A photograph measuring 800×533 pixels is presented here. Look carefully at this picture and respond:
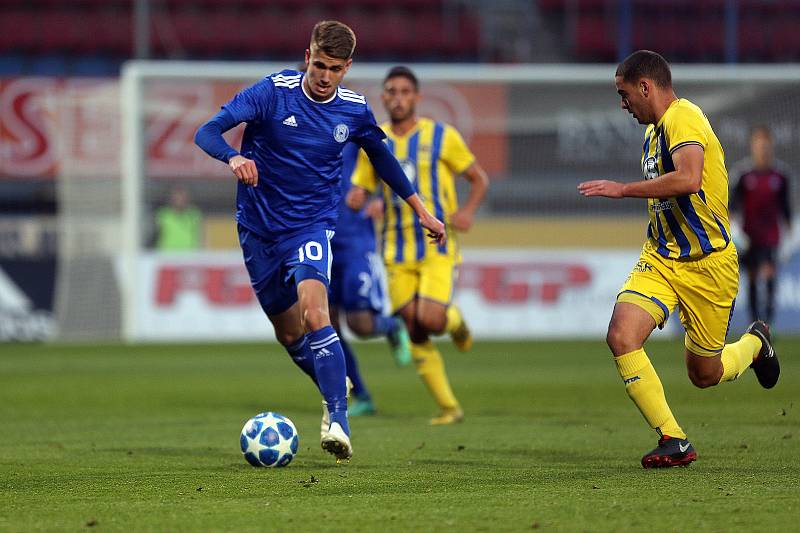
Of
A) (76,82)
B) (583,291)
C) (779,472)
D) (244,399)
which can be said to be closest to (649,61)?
(779,472)

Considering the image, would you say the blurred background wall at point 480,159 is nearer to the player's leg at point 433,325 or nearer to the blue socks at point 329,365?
the player's leg at point 433,325

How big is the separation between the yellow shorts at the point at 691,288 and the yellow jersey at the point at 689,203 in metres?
0.05

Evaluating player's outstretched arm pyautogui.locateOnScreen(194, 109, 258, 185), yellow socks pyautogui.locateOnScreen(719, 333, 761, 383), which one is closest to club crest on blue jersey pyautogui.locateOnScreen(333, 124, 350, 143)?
player's outstretched arm pyautogui.locateOnScreen(194, 109, 258, 185)

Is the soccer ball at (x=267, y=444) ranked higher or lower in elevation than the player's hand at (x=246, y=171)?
lower

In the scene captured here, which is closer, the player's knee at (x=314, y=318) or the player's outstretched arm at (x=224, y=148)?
the player's outstretched arm at (x=224, y=148)

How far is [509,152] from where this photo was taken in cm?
1825

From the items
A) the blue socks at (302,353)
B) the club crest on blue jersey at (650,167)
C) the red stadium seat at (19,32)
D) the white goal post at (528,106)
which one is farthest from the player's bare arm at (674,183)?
the red stadium seat at (19,32)

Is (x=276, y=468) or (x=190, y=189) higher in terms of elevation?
(x=190, y=189)

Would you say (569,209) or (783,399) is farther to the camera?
(569,209)

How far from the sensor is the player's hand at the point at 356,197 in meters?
9.14

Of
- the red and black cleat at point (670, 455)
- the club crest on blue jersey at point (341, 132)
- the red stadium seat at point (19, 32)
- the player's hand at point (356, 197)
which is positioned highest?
the red stadium seat at point (19, 32)

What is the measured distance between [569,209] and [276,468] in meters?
12.3

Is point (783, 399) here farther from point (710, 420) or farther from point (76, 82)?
point (76, 82)

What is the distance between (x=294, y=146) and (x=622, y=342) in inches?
77.6
